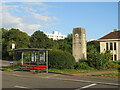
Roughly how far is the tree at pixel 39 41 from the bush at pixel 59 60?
128 ft


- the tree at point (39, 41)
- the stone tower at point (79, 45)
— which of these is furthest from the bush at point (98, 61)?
the tree at point (39, 41)

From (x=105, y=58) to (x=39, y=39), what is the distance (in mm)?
41368

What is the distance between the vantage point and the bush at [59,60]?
20.0 metres

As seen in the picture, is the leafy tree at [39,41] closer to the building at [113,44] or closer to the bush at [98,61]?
the building at [113,44]

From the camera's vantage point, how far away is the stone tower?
920 inches

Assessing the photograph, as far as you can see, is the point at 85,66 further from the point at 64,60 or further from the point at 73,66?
the point at 64,60

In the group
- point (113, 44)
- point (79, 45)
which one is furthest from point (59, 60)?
point (113, 44)

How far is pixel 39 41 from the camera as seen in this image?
61000mm

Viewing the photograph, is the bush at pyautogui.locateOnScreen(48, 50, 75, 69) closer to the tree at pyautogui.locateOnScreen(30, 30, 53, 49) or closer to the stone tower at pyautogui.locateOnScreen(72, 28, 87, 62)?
the stone tower at pyautogui.locateOnScreen(72, 28, 87, 62)

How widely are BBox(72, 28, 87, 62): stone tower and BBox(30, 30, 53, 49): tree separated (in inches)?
1423

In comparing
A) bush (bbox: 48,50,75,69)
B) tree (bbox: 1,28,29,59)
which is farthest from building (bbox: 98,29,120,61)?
tree (bbox: 1,28,29,59)

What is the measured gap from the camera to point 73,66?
20.9 m

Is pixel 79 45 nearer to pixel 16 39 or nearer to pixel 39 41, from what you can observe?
pixel 39 41

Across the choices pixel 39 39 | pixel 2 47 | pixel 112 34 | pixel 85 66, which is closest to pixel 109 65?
pixel 85 66
